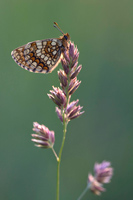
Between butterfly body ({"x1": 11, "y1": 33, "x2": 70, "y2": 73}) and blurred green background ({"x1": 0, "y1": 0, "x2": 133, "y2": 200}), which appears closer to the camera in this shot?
butterfly body ({"x1": 11, "y1": 33, "x2": 70, "y2": 73})

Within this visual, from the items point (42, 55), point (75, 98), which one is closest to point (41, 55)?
point (42, 55)

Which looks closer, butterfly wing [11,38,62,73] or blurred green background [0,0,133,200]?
butterfly wing [11,38,62,73]

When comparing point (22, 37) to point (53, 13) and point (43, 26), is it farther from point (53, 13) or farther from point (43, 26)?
point (53, 13)

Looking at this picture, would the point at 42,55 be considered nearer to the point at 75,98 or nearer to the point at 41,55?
the point at 41,55

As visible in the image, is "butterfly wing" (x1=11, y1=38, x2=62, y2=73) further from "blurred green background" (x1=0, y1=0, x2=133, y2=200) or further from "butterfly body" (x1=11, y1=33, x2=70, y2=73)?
"blurred green background" (x1=0, y1=0, x2=133, y2=200)

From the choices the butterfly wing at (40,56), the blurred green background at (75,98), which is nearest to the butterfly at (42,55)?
the butterfly wing at (40,56)

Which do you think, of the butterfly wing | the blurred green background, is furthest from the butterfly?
the blurred green background

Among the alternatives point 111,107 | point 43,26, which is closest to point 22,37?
point 43,26
